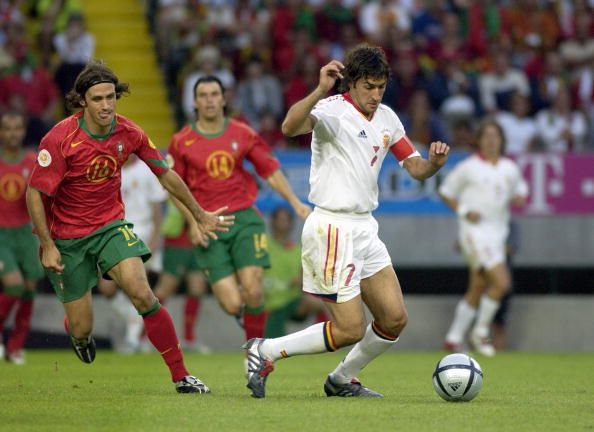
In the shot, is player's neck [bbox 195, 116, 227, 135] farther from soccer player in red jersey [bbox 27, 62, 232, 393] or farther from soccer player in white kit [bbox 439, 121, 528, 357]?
soccer player in white kit [bbox 439, 121, 528, 357]

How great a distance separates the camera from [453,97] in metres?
18.9

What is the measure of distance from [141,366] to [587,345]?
6631 mm

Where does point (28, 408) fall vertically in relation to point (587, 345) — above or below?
above

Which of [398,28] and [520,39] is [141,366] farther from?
[520,39]

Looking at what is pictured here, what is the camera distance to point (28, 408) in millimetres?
8430

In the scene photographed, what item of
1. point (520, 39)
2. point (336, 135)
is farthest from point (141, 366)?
point (520, 39)

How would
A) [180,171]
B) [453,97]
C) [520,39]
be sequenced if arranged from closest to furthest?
1. [180,171]
2. [453,97]
3. [520,39]

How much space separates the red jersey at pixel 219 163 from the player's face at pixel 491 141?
4836 mm

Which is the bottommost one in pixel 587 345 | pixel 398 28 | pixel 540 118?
pixel 587 345

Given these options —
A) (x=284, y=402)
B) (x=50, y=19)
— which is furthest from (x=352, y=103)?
(x=50, y=19)

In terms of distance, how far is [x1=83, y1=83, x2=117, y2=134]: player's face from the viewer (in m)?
9.15

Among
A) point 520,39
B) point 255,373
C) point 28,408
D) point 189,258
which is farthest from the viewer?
point 520,39

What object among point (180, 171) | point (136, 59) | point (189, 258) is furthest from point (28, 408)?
point (136, 59)

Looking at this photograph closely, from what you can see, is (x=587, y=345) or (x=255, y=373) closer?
(x=255, y=373)
